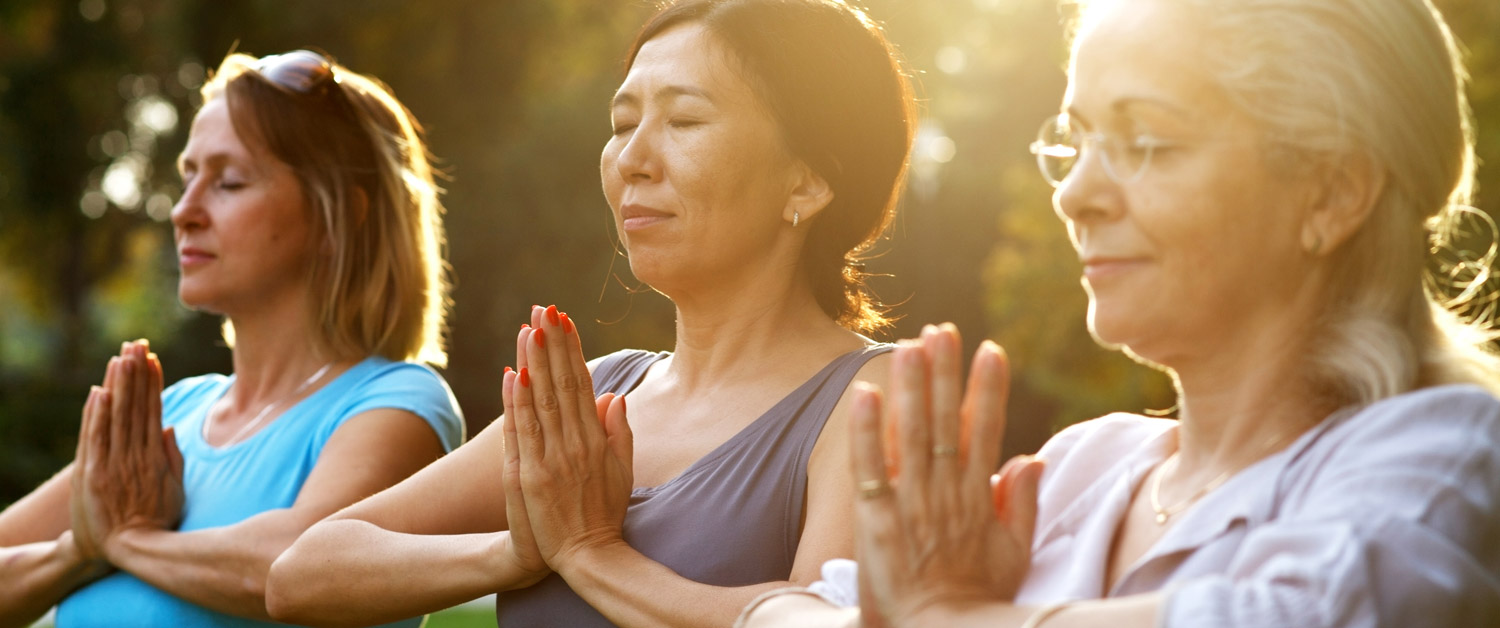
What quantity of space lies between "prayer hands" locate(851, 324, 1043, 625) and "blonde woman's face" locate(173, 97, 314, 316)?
2.55 meters

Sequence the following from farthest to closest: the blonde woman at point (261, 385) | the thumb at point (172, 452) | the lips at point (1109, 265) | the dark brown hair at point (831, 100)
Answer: the thumb at point (172, 452)
the blonde woman at point (261, 385)
the dark brown hair at point (831, 100)
the lips at point (1109, 265)

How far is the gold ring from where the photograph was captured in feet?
5.17

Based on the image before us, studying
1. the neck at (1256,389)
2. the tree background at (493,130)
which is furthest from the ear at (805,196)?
the tree background at (493,130)

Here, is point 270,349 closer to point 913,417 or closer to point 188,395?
point 188,395

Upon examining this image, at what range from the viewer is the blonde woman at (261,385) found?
3.21 meters

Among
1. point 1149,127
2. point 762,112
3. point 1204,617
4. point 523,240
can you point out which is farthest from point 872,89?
point 523,240

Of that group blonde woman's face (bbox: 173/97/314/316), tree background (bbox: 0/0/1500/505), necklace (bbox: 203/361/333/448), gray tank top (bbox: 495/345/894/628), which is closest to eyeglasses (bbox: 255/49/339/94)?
blonde woman's face (bbox: 173/97/314/316)

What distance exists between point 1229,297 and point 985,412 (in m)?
0.34

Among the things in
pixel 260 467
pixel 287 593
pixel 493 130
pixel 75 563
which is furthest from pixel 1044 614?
A: pixel 493 130

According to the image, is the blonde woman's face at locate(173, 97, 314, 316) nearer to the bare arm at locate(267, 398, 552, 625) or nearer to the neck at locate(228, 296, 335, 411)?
the neck at locate(228, 296, 335, 411)

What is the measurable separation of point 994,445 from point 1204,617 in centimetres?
32

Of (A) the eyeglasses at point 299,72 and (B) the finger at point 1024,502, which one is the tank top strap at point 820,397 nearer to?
(B) the finger at point 1024,502

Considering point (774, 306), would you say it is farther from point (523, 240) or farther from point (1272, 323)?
point (523, 240)

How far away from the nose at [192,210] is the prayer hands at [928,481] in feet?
8.71
